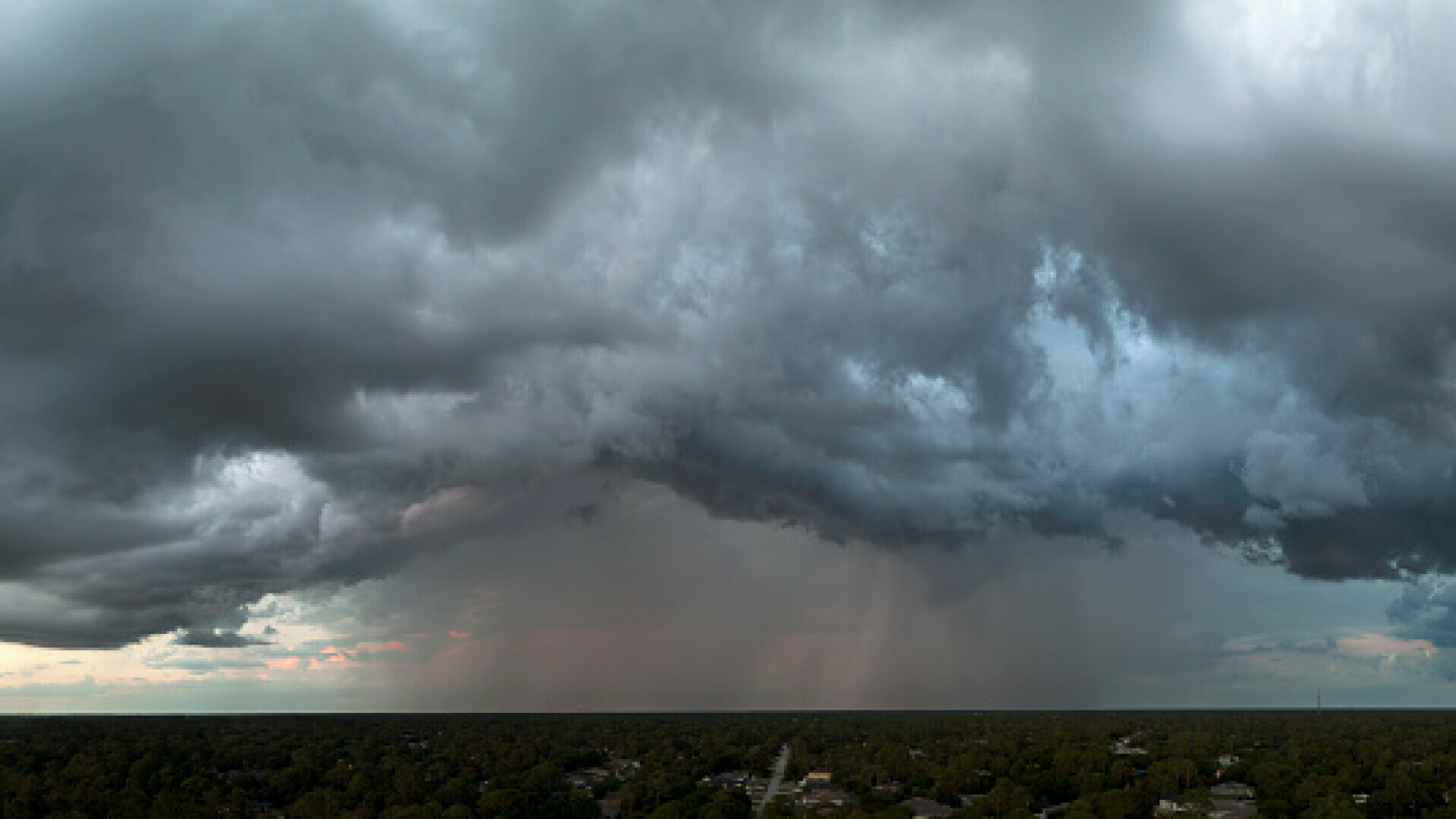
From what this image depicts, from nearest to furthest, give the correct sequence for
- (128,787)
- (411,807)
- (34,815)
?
(411,807), (34,815), (128,787)

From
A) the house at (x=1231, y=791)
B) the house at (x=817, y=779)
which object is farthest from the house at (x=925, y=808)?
the house at (x=1231, y=791)

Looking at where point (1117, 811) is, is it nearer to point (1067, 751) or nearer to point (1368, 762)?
point (1067, 751)

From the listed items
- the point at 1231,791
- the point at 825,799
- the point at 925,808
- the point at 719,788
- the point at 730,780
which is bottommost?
the point at 730,780

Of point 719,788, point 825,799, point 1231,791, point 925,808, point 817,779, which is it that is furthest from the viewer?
point 817,779

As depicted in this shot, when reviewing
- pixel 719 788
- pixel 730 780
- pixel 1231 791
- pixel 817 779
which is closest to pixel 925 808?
pixel 719 788

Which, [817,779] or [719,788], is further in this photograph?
[817,779]

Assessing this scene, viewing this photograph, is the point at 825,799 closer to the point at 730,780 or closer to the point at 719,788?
the point at 719,788

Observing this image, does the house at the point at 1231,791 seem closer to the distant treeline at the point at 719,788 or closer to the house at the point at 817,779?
the distant treeline at the point at 719,788

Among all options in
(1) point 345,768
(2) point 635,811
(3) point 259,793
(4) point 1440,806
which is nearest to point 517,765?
(1) point 345,768
